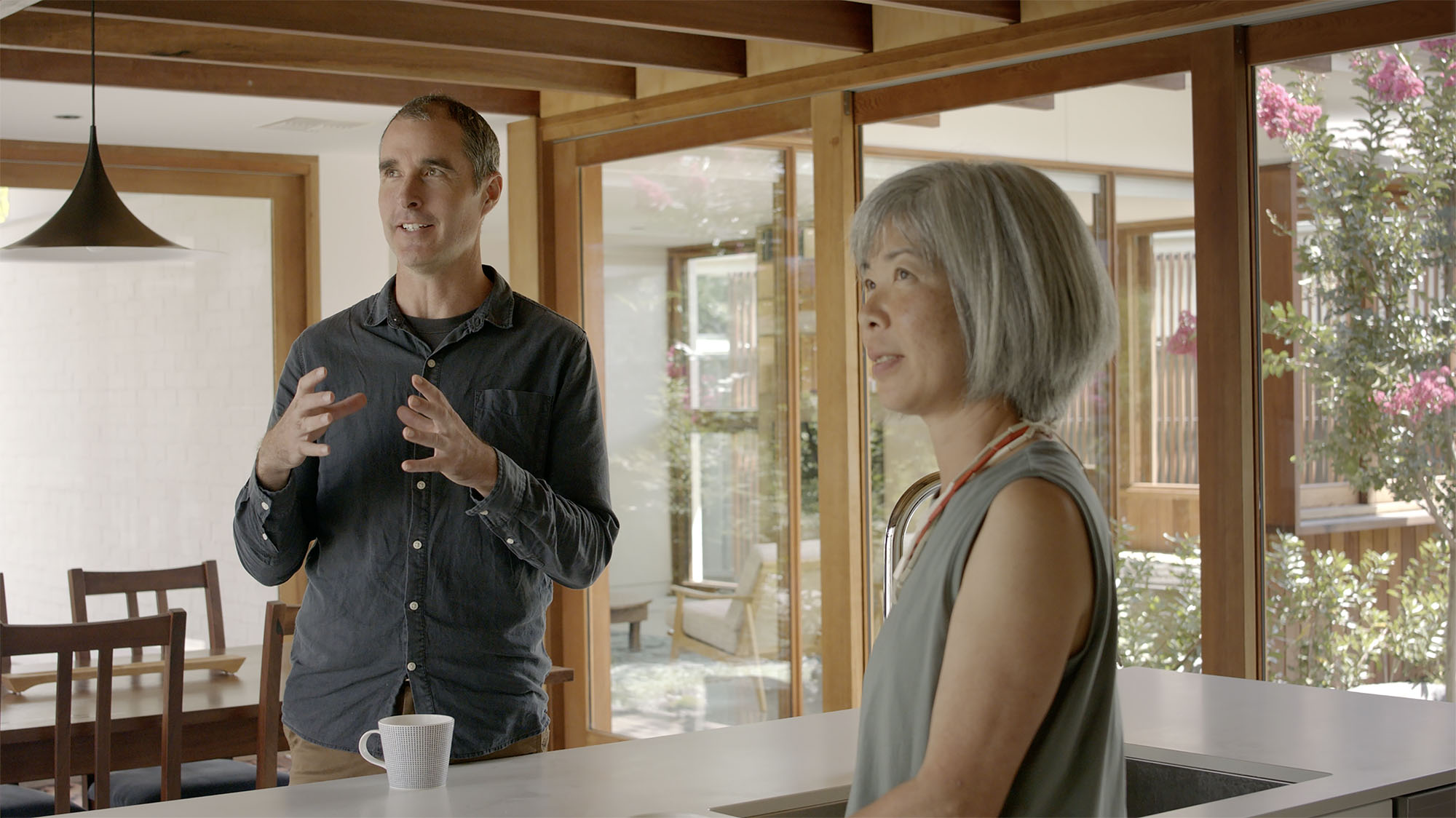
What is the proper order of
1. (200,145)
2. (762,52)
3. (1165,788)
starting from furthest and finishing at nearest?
(200,145) < (762,52) < (1165,788)

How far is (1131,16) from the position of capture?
363 cm

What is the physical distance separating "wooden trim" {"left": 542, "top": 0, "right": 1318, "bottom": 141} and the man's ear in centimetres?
203

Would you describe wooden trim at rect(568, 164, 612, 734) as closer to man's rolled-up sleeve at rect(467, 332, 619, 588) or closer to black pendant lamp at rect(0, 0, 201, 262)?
black pendant lamp at rect(0, 0, 201, 262)

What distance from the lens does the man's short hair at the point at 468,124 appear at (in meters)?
2.12

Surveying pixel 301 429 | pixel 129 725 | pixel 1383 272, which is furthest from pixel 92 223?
pixel 1383 272

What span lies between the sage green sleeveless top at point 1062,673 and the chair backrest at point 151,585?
11.3ft

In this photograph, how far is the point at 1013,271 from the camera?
1.07m

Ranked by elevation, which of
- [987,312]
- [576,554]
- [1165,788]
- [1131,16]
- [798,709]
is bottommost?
[798,709]

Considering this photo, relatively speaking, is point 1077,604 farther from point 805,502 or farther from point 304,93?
point 304,93

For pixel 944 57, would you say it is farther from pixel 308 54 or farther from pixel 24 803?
pixel 24 803

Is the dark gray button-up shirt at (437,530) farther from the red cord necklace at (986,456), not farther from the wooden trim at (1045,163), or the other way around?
the wooden trim at (1045,163)

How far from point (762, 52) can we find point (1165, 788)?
10.1 ft

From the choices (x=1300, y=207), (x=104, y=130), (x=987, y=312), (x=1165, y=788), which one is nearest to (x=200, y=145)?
(x=104, y=130)

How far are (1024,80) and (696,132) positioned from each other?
1.27 m
